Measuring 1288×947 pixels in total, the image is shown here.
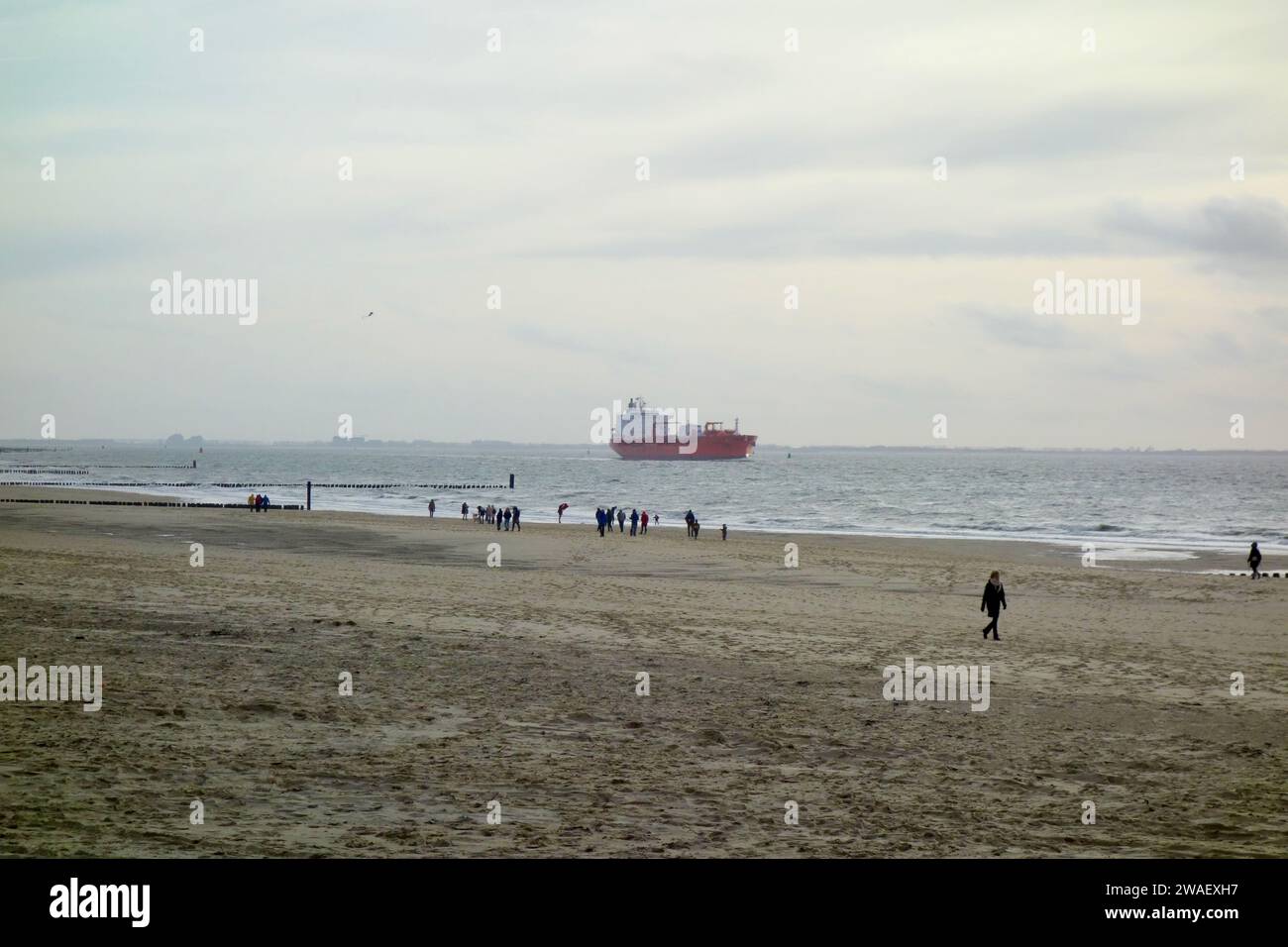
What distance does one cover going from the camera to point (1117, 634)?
20.8 m

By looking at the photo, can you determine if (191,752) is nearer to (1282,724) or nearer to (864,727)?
(864,727)

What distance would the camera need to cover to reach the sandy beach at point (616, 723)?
8305 mm

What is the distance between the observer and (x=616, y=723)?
12.2 m

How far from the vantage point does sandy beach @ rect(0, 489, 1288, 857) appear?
8305 mm
